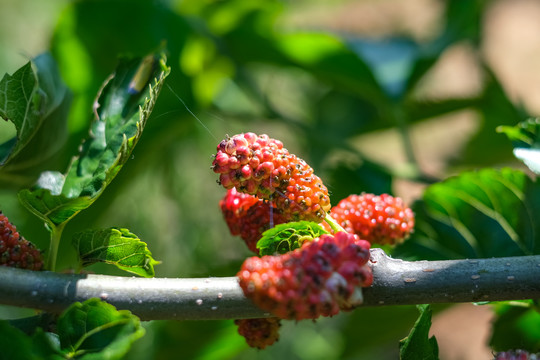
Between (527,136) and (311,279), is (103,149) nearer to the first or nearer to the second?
(311,279)

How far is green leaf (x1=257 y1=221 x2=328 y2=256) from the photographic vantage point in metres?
0.54

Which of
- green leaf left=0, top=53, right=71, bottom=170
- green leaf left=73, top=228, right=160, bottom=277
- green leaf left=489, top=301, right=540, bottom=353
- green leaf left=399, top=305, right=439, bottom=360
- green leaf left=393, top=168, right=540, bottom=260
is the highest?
green leaf left=0, top=53, right=71, bottom=170

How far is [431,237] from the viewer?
86 cm

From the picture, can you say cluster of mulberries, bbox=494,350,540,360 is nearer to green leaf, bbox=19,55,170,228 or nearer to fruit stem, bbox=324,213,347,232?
fruit stem, bbox=324,213,347,232

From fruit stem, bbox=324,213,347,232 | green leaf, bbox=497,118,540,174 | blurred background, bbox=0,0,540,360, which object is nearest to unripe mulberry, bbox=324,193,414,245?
fruit stem, bbox=324,213,347,232

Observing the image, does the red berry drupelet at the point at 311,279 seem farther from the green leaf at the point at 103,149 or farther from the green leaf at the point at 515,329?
the green leaf at the point at 515,329

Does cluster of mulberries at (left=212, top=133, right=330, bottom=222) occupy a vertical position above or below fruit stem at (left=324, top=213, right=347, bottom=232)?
above

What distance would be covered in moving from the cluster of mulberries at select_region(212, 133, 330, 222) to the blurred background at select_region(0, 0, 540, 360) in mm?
332

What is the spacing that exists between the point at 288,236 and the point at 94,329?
18 centimetres

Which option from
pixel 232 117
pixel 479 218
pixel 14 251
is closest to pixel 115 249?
pixel 14 251

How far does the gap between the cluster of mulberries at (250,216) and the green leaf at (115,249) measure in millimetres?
89

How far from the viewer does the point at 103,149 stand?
63 centimetres

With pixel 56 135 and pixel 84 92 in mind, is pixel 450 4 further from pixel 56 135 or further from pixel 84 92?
pixel 56 135

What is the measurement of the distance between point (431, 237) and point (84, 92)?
0.71 meters
